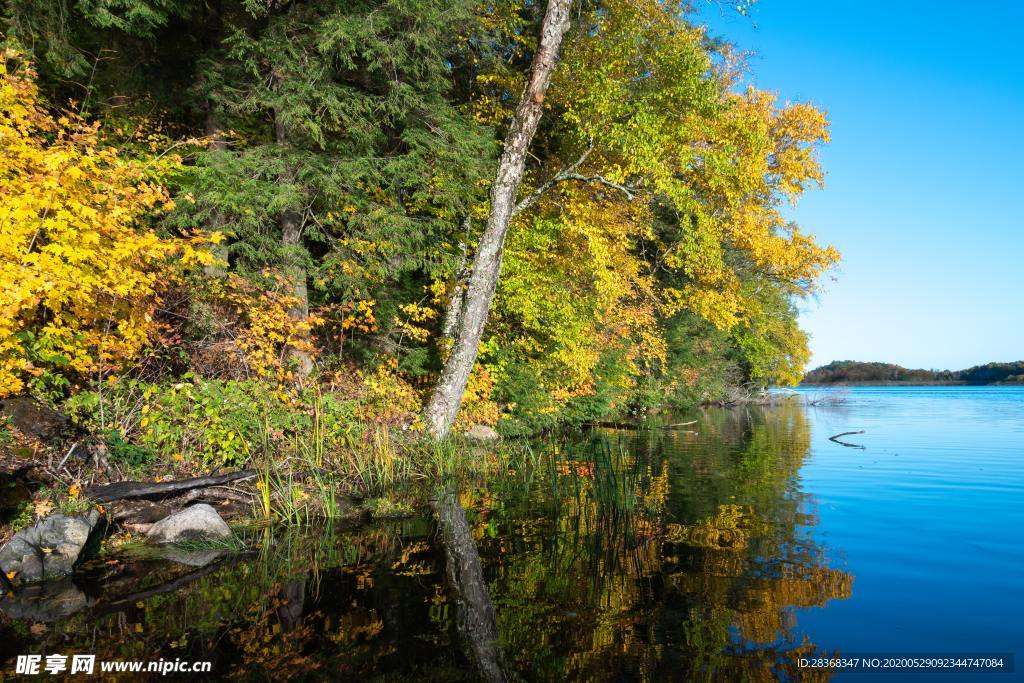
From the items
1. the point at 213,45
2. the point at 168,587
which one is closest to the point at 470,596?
the point at 168,587

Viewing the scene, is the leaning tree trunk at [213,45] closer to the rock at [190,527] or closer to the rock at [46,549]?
the rock at [190,527]

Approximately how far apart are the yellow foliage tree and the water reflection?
9.66 ft

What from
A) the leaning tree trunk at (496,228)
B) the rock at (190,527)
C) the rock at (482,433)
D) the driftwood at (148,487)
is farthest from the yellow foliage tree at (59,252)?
the rock at (482,433)

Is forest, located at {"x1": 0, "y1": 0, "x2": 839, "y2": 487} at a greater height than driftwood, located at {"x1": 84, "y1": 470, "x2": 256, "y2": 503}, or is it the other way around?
Result: forest, located at {"x1": 0, "y1": 0, "x2": 839, "y2": 487}

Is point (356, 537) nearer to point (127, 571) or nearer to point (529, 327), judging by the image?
point (127, 571)

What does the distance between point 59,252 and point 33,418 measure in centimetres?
227

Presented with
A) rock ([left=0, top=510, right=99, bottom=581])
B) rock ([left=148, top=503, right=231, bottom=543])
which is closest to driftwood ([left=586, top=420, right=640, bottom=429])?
rock ([left=148, top=503, right=231, bottom=543])

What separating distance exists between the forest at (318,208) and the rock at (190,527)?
1.12 m

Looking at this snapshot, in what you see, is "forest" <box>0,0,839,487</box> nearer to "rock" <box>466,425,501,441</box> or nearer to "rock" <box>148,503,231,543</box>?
"rock" <box>466,425,501,441</box>

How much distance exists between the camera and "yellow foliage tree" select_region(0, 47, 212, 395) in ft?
18.8

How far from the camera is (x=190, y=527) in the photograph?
5.90 meters

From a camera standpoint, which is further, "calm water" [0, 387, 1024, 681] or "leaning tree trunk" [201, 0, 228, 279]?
"leaning tree trunk" [201, 0, 228, 279]

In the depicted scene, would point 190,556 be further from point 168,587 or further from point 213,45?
point 213,45

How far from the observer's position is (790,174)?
67.8 ft
